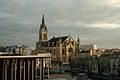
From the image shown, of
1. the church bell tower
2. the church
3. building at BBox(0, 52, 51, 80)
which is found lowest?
building at BBox(0, 52, 51, 80)

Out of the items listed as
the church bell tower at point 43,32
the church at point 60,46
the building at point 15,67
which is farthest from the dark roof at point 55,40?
the building at point 15,67

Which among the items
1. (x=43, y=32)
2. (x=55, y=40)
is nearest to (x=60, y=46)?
(x=55, y=40)

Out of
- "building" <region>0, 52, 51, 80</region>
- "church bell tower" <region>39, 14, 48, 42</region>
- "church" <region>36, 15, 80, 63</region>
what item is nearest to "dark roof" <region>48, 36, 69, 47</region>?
"church" <region>36, 15, 80, 63</region>

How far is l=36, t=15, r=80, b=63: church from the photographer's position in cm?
10738

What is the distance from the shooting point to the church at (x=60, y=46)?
107m

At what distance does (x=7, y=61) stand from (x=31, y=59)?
3.17 metres

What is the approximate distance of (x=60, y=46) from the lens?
10719 centimetres

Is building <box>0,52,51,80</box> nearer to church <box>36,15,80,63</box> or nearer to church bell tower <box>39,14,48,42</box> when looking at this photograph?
church <box>36,15,80,63</box>

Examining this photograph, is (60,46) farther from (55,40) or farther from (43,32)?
(43,32)

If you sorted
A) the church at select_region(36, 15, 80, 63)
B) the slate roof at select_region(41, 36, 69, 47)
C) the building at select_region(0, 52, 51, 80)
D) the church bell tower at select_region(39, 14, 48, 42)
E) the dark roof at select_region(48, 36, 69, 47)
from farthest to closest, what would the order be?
1. the church bell tower at select_region(39, 14, 48, 42)
2. the slate roof at select_region(41, 36, 69, 47)
3. the dark roof at select_region(48, 36, 69, 47)
4. the church at select_region(36, 15, 80, 63)
5. the building at select_region(0, 52, 51, 80)

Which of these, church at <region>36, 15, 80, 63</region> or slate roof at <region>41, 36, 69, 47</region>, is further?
slate roof at <region>41, 36, 69, 47</region>

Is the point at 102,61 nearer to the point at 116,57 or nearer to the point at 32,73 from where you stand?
the point at 116,57

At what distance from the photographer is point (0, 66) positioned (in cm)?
3369

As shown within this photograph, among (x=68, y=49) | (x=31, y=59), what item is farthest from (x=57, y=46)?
(x=31, y=59)
